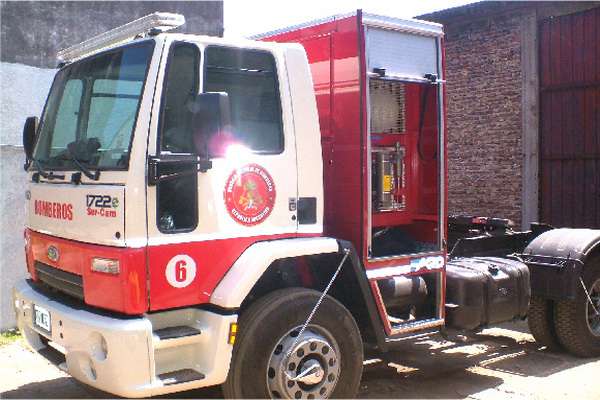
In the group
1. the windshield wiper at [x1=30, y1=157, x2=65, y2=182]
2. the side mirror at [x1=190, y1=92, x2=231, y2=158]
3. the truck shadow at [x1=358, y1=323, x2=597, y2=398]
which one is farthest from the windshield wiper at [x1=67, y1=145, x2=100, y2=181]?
the truck shadow at [x1=358, y1=323, x2=597, y2=398]

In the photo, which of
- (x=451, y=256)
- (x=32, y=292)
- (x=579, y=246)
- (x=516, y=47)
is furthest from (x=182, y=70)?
(x=516, y=47)

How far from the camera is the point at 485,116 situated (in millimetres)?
11695

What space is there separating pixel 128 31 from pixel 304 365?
2.44 m

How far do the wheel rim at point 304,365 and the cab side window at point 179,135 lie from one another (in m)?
0.98

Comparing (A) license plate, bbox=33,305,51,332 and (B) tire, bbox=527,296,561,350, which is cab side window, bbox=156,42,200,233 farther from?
(B) tire, bbox=527,296,561,350

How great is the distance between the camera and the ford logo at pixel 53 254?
4465 millimetres

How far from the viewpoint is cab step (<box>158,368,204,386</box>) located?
3867 millimetres

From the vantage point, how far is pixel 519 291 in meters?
5.98

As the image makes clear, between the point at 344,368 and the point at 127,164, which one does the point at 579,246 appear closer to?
the point at 344,368

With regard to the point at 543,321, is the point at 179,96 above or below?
above

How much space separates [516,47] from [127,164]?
8905mm

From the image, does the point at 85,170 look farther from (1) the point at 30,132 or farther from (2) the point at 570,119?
(2) the point at 570,119

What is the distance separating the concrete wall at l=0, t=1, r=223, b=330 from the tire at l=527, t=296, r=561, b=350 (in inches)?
221

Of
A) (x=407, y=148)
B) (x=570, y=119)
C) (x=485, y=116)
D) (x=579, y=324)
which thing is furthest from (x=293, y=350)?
(x=485, y=116)
